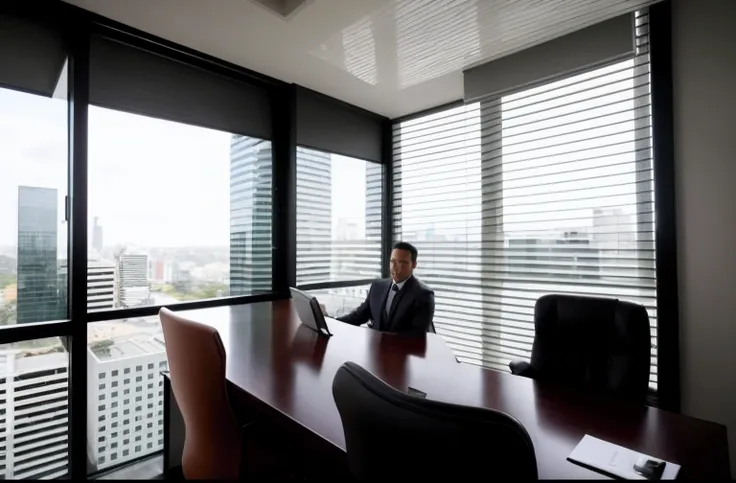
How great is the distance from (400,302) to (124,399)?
1.89 meters

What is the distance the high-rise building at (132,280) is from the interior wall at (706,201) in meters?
3.18

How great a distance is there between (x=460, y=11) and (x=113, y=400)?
298cm

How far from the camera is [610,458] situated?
0.85 m

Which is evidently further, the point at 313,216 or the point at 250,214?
the point at 313,216

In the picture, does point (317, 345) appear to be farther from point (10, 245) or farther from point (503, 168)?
point (503, 168)

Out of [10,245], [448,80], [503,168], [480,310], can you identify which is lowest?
[480,310]

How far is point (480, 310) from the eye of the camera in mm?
3002

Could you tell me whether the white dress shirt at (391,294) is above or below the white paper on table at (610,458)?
above

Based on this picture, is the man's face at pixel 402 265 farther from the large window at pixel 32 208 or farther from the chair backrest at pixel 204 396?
the large window at pixel 32 208

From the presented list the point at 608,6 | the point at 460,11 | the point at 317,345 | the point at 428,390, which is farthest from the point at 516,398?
the point at 608,6

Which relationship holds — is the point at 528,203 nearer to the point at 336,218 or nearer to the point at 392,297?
the point at 392,297

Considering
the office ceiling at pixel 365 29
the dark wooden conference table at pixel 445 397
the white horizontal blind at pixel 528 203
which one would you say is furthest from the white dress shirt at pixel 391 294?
the office ceiling at pixel 365 29

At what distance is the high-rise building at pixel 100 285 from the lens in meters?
2.06

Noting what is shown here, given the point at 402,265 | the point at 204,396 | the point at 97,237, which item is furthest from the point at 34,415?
the point at 402,265
